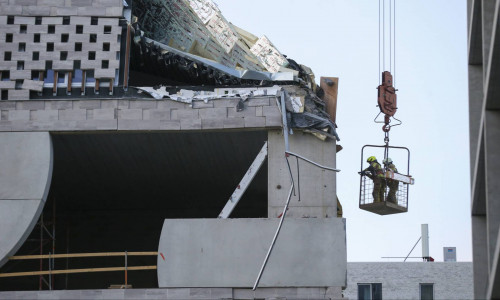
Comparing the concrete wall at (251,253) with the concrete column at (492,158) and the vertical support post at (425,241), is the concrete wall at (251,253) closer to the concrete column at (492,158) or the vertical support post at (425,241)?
the concrete column at (492,158)

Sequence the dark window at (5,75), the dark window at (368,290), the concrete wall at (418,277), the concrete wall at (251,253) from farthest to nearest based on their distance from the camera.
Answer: the dark window at (368,290)
the concrete wall at (418,277)
the dark window at (5,75)
the concrete wall at (251,253)

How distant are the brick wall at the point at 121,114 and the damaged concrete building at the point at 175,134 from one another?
26 millimetres

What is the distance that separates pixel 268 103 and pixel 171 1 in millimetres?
5623

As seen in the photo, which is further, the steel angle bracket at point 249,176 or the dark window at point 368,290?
the dark window at point 368,290

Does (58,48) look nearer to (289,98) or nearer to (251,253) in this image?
(289,98)

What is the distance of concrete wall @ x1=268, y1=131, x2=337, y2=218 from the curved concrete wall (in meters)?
5.80

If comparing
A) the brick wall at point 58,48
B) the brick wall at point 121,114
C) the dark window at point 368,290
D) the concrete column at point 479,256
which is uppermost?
the brick wall at point 58,48

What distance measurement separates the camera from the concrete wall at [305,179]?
28.5m

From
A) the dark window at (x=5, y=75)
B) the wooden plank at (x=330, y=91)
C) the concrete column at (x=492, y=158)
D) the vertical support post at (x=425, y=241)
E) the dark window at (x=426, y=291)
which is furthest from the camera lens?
the vertical support post at (x=425, y=241)

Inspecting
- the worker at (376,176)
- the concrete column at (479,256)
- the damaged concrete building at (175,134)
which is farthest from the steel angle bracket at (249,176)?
the concrete column at (479,256)

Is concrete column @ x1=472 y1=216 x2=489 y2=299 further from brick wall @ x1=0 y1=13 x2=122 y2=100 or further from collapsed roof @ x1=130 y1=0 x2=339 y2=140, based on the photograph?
brick wall @ x1=0 y1=13 x2=122 y2=100

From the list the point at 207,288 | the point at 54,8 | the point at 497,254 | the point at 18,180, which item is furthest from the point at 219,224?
the point at 497,254

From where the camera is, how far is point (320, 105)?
3039 centimetres

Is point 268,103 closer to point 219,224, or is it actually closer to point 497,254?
point 219,224
